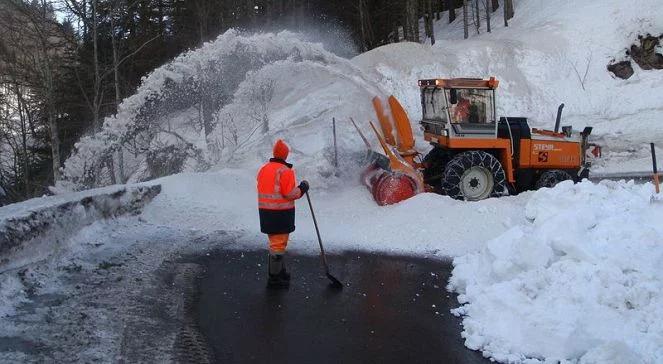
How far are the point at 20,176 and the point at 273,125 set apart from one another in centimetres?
1553

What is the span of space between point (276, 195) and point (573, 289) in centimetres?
332

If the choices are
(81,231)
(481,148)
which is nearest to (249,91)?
(481,148)

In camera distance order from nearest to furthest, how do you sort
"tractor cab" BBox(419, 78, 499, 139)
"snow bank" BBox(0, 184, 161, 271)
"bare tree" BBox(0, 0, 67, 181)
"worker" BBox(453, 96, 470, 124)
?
"snow bank" BBox(0, 184, 161, 271)
"tractor cab" BBox(419, 78, 499, 139)
"worker" BBox(453, 96, 470, 124)
"bare tree" BBox(0, 0, 67, 181)

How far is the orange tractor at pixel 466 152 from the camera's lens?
36.5 ft

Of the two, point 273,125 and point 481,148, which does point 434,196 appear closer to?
point 481,148

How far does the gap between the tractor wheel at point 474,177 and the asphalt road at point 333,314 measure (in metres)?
3.57

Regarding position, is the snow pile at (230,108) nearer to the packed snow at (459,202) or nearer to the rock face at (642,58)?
the packed snow at (459,202)

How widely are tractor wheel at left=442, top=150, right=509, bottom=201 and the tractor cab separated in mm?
494

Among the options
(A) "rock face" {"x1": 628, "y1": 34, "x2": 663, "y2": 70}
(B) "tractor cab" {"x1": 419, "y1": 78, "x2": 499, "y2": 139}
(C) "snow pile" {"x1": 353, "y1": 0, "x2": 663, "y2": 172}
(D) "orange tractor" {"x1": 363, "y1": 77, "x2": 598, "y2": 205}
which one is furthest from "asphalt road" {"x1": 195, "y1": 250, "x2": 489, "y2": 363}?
(A) "rock face" {"x1": 628, "y1": 34, "x2": 663, "y2": 70}

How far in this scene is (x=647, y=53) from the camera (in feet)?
73.2

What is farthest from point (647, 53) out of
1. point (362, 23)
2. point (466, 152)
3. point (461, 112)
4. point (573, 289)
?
point (573, 289)

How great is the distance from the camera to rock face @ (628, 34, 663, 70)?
22.1 m

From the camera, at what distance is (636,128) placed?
19.5 metres

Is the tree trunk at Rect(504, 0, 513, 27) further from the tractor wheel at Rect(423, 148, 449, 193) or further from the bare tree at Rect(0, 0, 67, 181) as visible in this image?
the bare tree at Rect(0, 0, 67, 181)
